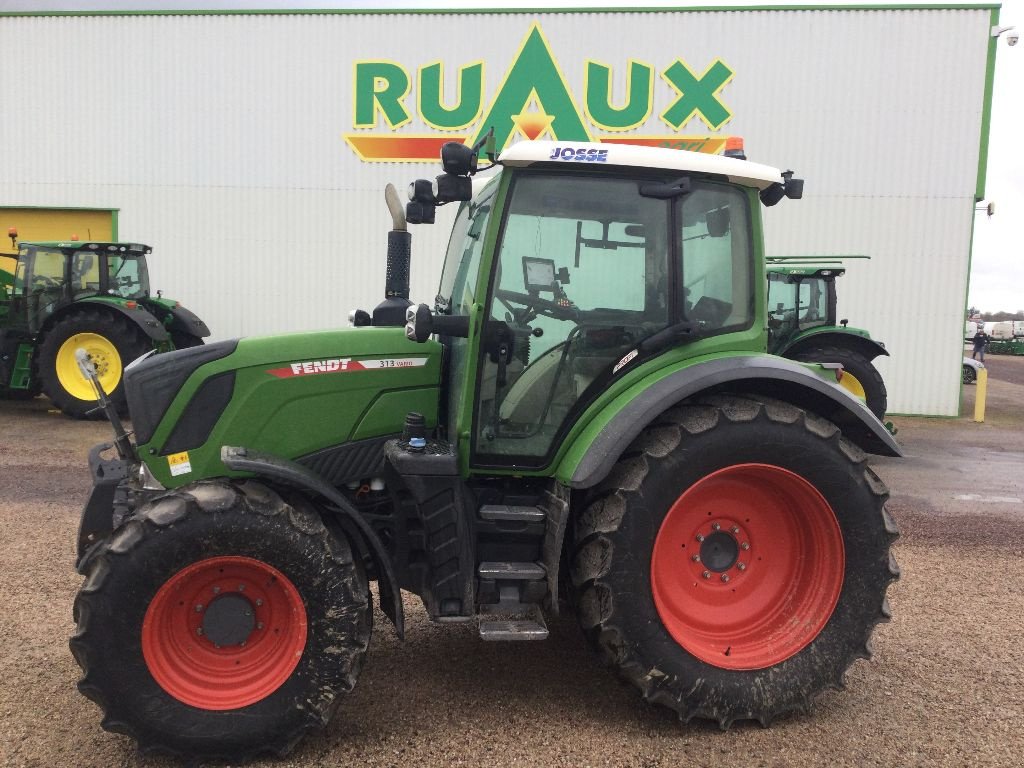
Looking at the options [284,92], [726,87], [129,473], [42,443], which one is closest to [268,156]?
[284,92]

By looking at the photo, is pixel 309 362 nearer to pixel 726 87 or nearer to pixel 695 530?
pixel 695 530

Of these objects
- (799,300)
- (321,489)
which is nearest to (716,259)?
(321,489)

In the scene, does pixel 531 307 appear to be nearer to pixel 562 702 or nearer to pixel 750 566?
pixel 750 566

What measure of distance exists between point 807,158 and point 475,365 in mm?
10861

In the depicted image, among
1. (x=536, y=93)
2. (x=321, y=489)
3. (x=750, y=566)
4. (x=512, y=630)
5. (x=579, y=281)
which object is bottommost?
(x=512, y=630)

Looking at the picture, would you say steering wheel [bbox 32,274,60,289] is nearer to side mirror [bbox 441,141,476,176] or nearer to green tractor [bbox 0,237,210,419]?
green tractor [bbox 0,237,210,419]

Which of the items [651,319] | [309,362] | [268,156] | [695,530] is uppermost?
[268,156]

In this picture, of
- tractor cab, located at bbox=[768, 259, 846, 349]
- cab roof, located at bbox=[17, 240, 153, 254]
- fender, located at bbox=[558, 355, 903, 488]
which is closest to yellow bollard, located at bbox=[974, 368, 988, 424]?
tractor cab, located at bbox=[768, 259, 846, 349]

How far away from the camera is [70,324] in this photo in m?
9.62

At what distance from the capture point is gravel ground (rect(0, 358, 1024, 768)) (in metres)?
2.62

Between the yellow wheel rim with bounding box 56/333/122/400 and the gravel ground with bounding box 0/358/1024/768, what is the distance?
5506 mm

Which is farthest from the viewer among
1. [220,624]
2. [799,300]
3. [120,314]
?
[799,300]

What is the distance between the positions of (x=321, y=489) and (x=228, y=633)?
56 cm

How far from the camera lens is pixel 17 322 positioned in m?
9.95
